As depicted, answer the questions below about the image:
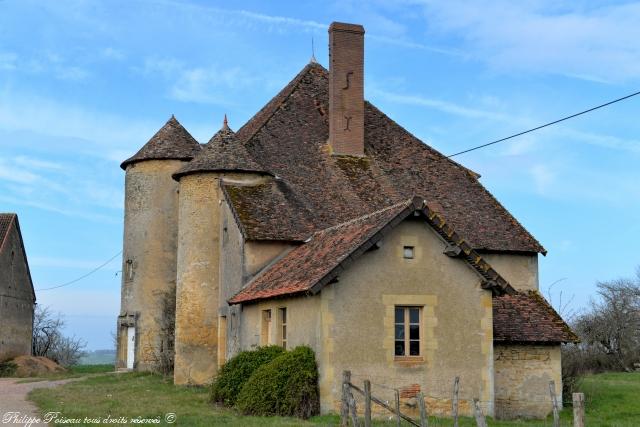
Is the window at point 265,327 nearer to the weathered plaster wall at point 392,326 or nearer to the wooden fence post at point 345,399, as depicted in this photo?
the weathered plaster wall at point 392,326

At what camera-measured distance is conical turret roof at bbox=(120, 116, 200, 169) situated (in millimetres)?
34656

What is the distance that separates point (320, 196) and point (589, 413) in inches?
406

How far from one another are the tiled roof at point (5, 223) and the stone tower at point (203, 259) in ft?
58.8

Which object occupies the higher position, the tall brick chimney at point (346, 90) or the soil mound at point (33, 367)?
the tall brick chimney at point (346, 90)

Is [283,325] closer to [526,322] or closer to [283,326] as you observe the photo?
[283,326]

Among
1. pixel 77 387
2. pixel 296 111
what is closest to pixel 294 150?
pixel 296 111

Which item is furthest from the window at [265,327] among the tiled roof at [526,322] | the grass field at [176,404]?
the tiled roof at [526,322]

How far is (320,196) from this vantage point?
28188mm

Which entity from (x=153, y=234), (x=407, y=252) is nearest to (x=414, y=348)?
(x=407, y=252)

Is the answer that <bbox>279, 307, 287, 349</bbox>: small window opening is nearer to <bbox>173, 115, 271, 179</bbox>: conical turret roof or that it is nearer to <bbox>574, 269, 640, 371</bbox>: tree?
<bbox>173, 115, 271, 179</bbox>: conical turret roof

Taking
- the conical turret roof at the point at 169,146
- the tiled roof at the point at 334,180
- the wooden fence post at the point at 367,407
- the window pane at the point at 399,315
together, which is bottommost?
the wooden fence post at the point at 367,407

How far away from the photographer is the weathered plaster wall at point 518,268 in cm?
2831

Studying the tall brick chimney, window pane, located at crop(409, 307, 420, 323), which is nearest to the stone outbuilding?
the tall brick chimney

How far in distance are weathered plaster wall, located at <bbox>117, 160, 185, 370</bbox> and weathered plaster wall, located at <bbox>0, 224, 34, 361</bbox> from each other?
33.6 ft
